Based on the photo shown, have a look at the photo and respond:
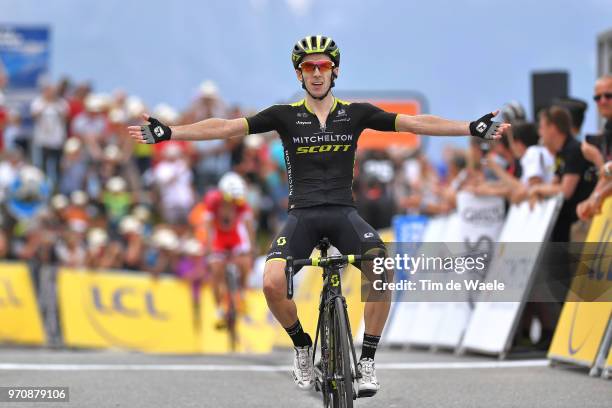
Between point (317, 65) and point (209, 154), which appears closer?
point (317, 65)

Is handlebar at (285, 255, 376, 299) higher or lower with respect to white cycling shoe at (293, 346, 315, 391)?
higher

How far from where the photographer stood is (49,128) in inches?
942

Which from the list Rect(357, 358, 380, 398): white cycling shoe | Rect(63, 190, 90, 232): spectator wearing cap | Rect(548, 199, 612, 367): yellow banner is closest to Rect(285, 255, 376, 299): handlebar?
Rect(357, 358, 380, 398): white cycling shoe

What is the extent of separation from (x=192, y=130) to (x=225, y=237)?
1010 centimetres

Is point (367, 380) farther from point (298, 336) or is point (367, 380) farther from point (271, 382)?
point (271, 382)

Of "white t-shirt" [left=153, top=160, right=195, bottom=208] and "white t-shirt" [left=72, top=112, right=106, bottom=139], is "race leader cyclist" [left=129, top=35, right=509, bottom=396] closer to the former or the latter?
"white t-shirt" [left=153, top=160, right=195, bottom=208]

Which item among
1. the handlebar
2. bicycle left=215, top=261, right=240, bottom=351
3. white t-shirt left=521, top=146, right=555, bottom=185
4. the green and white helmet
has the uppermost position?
the green and white helmet

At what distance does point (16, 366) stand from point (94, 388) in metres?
2.48

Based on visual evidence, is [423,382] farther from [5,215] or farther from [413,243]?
[5,215]

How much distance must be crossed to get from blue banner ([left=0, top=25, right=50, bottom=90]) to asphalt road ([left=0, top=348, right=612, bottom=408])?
38.7ft

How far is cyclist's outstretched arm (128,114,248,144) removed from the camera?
8.36 m

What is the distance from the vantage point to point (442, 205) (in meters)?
16.1

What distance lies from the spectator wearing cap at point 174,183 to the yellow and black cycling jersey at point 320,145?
14.8 m

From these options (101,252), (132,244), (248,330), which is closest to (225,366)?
(248,330)
